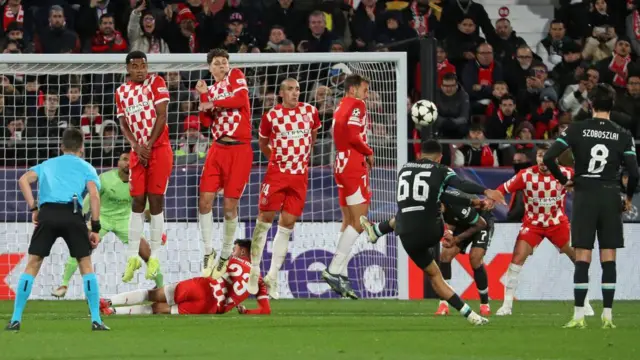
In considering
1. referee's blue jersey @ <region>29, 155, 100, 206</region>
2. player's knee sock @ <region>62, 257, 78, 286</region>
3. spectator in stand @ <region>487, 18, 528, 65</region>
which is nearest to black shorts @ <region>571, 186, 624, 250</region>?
referee's blue jersey @ <region>29, 155, 100, 206</region>

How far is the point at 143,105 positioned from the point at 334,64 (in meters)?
5.02

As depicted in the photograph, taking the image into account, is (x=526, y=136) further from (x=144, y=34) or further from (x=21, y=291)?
(x=21, y=291)

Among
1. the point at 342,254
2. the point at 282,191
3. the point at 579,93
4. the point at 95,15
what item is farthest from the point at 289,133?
the point at 579,93

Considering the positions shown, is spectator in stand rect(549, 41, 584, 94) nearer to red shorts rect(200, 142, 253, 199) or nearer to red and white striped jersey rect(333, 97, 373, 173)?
red and white striped jersey rect(333, 97, 373, 173)

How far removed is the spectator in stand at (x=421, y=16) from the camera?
2309 cm

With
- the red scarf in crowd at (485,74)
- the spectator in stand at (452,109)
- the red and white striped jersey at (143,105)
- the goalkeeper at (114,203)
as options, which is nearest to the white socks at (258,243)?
the red and white striped jersey at (143,105)

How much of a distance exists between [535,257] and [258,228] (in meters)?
5.21

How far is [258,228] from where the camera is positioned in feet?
51.5

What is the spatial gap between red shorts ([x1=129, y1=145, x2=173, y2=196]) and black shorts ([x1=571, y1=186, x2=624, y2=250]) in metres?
4.66

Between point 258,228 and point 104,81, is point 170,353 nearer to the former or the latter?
point 258,228

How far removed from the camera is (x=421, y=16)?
23.2m

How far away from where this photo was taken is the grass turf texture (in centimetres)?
996

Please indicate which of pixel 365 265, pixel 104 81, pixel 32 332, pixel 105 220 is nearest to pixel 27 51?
pixel 104 81

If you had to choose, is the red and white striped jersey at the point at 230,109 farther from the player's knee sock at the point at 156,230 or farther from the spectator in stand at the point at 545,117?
the spectator in stand at the point at 545,117
